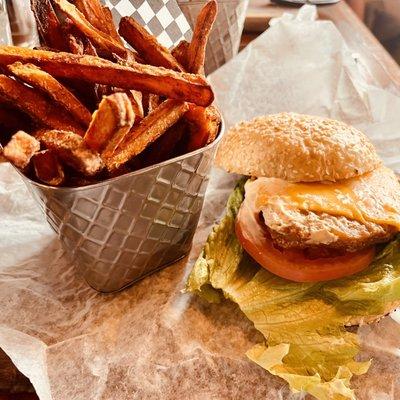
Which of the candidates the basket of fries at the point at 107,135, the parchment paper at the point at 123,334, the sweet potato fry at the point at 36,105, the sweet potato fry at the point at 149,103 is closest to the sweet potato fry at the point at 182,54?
the basket of fries at the point at 107,135

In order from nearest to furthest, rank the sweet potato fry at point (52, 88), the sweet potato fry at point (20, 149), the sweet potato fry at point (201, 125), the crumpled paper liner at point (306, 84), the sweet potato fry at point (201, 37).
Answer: the sweet potato fry at point (20, 149)
the sweet potato fry at point (52, 88)
the sweet potato fry at point (201, 125)
the sweet potato fry at point (201, 37)
the crumpled paper liner at point (306, 84)

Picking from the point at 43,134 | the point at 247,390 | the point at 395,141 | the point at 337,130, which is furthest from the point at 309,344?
the point at 395,141

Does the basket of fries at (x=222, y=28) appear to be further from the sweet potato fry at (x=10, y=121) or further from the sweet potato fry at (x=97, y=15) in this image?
the sweet potato fry at (x=10, y=121)

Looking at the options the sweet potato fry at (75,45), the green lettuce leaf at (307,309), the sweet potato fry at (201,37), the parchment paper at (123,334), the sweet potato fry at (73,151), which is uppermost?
the sweet potato fry at (201,37)

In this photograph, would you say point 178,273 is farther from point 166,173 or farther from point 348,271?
point 348,271

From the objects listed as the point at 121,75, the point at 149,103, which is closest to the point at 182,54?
the point at 149,103

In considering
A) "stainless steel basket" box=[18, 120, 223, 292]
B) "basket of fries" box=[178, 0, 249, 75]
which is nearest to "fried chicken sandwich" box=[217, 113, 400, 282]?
"stainless steel basket" box=[18, 120, 223, 292]
